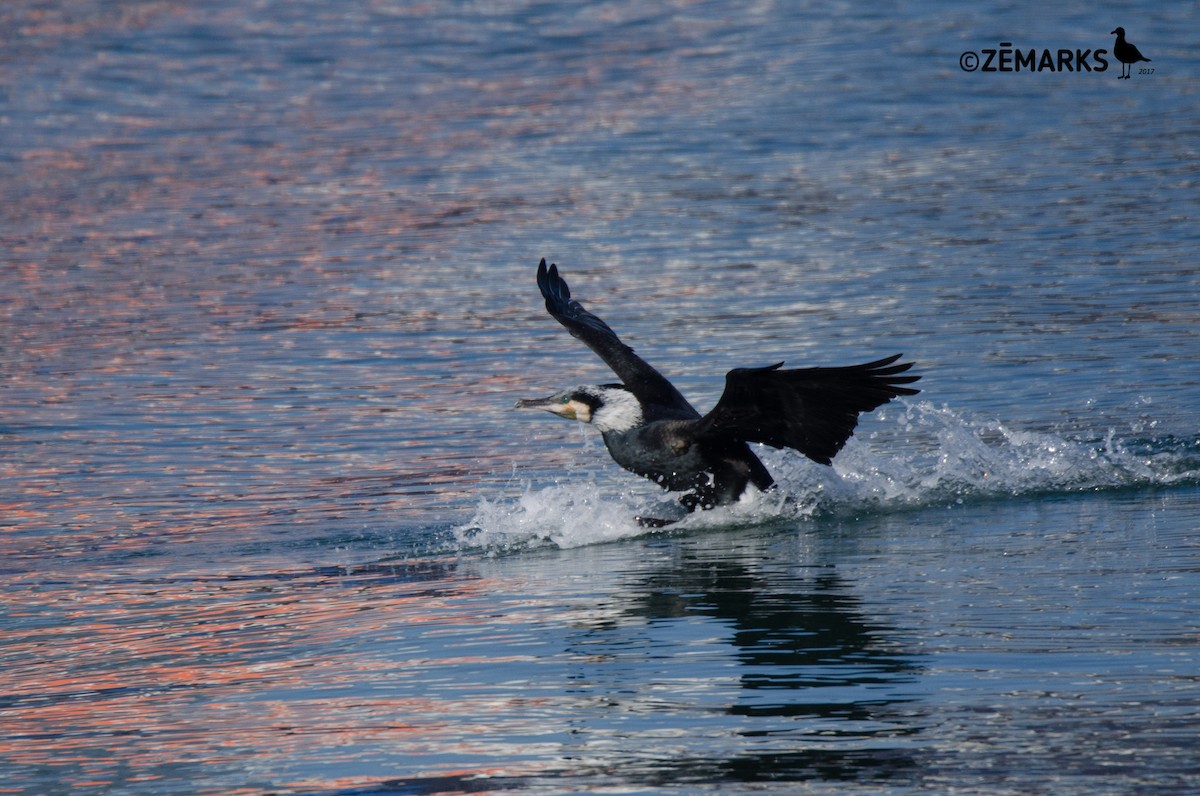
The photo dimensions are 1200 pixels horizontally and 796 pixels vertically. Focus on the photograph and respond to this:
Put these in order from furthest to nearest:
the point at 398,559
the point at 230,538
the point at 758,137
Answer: the point at 758,137, the point at 230,538, the point at 398,559

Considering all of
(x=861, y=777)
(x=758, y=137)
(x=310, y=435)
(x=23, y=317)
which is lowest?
(x=861, y=777)

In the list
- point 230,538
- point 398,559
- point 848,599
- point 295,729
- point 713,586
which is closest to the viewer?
point 295,729

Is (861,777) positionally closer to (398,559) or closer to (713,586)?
(713,586)

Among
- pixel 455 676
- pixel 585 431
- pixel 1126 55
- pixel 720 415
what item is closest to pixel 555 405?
pixel 720 415

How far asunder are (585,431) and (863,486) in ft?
9.03

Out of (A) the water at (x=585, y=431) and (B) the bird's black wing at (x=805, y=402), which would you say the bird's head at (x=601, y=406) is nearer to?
(A) the water at (x=585, y=431)

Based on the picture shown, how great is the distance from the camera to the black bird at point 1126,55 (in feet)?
76.5

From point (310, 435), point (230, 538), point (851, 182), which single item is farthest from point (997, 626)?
point (851, 182)

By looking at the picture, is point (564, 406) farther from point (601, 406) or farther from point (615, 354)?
point (615, 354)

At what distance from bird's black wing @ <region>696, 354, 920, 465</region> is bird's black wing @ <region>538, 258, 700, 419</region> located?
0.90 m

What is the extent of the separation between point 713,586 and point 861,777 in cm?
256

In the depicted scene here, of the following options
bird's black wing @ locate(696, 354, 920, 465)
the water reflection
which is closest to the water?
the water reflection

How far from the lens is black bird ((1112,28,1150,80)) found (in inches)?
918

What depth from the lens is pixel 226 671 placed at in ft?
20.4
